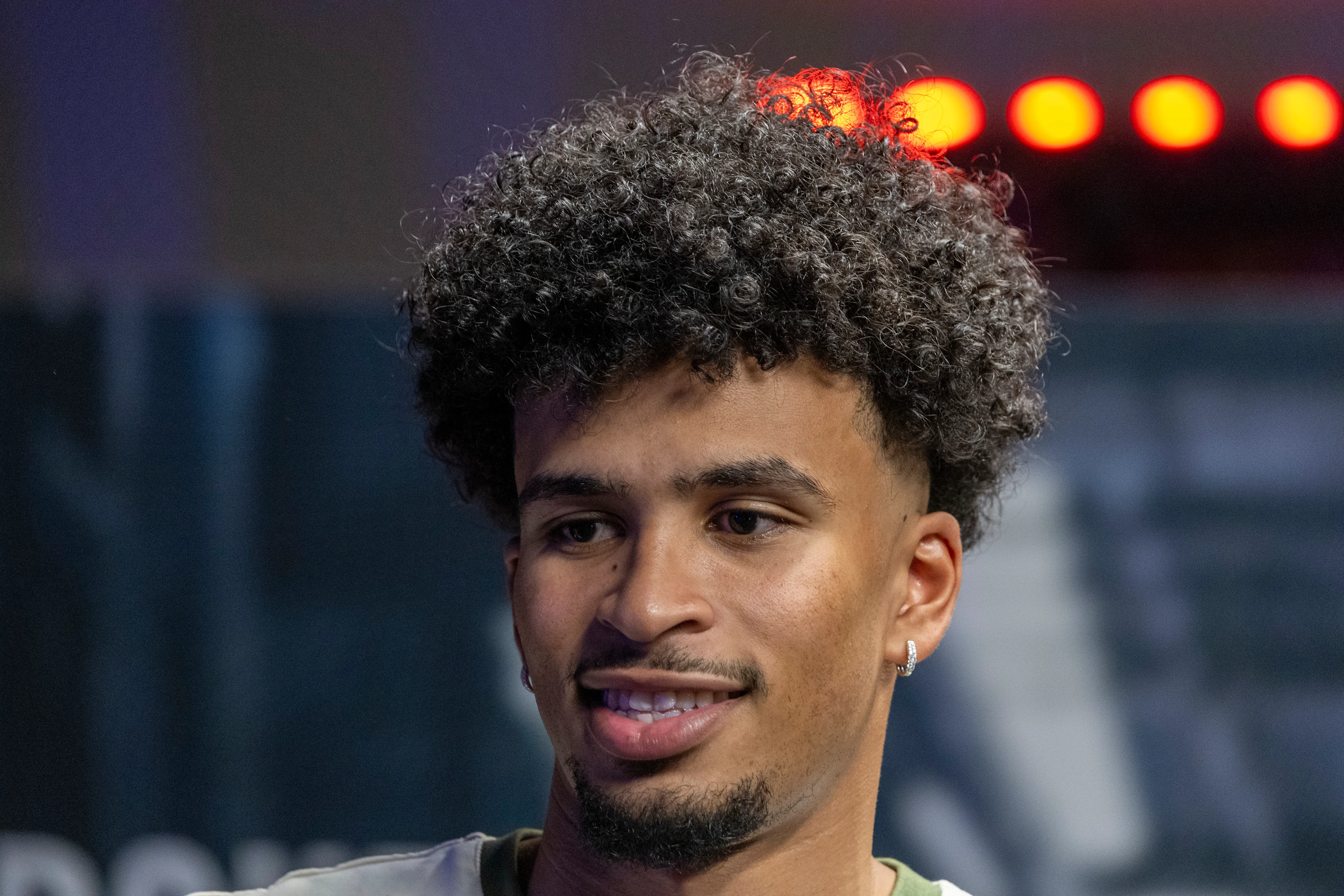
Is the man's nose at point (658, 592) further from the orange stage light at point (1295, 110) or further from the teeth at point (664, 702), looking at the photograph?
the orange stage light at point (1295, 110)

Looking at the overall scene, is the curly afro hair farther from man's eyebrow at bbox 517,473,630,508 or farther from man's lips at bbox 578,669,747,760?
man's lips at bbox 578,669,747,760

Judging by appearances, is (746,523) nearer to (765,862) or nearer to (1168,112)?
(765,862)

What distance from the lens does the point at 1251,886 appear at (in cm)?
317

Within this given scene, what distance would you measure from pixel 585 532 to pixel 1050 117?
1.99 metres

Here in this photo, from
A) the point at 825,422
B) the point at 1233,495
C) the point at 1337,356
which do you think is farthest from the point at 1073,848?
the point at 825,422

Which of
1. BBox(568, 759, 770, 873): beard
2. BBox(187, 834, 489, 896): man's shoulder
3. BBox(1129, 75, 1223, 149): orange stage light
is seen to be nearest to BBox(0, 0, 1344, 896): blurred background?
BBox(1129, 75, 1223, 149): orange stage light

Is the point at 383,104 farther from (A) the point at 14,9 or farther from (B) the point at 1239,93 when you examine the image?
(B) the point at 1239,93

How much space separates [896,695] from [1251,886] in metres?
0.94

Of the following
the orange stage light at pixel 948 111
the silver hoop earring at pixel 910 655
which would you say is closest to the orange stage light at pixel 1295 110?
the orange stage light at pixel 948 111

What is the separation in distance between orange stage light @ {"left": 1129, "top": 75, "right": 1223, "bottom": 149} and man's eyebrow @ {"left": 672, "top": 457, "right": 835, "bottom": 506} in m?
1.97

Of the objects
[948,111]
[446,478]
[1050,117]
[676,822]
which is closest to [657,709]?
[676,822]

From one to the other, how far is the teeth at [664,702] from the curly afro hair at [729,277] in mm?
381

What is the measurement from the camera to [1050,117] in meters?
3.18

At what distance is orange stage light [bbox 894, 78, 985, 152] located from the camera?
10.1ft
